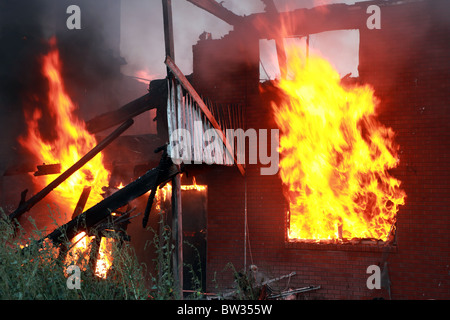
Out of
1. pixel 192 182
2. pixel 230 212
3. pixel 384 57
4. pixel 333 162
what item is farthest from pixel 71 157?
pixel 384 57

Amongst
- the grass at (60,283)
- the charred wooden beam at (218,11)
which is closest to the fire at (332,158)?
the charred wooden beam at (218,11)

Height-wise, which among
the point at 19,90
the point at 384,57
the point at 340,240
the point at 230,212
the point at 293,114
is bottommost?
the point at 340,240

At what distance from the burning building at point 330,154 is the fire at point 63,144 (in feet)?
15.3

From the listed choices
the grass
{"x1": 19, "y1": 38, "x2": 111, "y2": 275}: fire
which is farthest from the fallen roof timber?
{"x1": 19, "y1": 38, "x2": 111, "y2": 275}: fire

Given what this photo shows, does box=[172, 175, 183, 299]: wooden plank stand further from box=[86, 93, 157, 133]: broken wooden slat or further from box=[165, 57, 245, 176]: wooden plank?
box=[86, 93, 157, 133]: broken wooden slat

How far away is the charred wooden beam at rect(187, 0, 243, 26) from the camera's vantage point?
706cm

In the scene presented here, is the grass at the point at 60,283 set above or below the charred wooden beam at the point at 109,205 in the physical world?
below

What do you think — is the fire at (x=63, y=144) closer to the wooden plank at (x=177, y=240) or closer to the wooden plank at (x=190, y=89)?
the wooden plank at (x=190, y=89)

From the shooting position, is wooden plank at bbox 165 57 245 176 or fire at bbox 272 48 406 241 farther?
fire at bbox 272 48 406 241

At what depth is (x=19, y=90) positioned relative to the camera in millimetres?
12227

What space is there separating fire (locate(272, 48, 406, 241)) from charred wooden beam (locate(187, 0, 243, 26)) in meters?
1.71

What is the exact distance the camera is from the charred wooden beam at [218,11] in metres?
7.06

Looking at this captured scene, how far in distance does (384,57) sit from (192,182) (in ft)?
16.7
